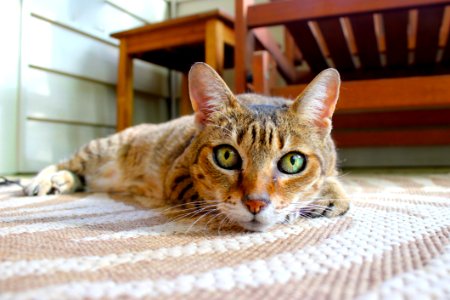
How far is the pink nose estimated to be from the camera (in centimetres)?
78

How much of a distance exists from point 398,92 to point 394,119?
128 cm

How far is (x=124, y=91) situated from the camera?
2.76 metres

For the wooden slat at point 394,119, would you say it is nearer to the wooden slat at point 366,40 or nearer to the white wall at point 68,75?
the wooden slat at point 366,40

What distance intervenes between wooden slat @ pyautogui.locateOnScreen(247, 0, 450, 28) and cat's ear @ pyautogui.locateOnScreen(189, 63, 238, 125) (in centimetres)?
101

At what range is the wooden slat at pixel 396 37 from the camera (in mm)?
2021

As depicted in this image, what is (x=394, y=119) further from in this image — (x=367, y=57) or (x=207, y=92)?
(x=207, y=92)

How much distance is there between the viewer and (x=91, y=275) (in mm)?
531

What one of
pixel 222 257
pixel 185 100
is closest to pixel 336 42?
pixel 185 100

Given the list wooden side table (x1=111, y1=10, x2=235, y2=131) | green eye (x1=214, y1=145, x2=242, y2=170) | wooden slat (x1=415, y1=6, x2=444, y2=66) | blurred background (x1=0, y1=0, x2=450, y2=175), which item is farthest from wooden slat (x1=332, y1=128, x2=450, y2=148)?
green eye (x1=214, y1=145, x2=242, y2=170)

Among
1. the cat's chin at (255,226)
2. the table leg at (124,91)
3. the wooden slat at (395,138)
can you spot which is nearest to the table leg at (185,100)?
the table leg at (124,91)

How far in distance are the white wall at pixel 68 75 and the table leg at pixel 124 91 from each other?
10.6 inches

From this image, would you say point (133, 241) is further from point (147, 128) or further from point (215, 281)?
point (147, 128)

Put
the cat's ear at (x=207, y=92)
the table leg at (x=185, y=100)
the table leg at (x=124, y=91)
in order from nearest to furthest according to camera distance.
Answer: the cat's ear at (x=207, y=92) → the table leg at (x=124, y=91) → the table leg at (x=185, y=100)

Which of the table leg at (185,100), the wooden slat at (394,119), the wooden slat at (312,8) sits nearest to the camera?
the wooden slat at (312,8)
